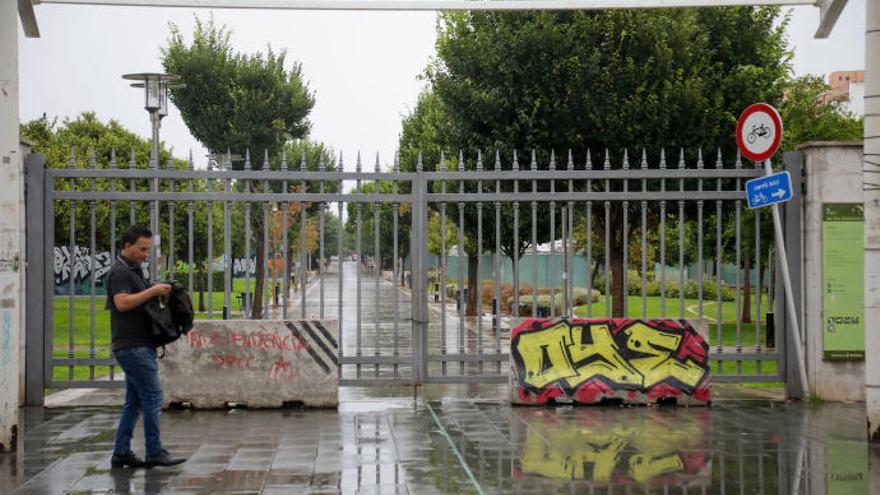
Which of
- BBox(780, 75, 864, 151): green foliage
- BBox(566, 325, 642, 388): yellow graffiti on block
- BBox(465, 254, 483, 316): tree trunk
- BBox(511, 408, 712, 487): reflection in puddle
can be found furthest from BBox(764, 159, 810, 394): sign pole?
BBox(465, 254, 483, 316): tree trunk

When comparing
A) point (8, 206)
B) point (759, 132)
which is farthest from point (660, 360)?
point (8, 206)

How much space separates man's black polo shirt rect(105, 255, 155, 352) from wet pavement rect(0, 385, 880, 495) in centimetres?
100

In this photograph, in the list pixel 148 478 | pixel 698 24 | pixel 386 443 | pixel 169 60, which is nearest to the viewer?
pixel 148 478

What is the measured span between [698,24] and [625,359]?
1122 cm

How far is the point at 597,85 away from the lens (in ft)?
63.8

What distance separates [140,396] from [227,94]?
25.0 meters

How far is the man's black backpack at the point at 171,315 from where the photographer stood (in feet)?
26.8

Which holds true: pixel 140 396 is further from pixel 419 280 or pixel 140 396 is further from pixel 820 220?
pixel 820 220

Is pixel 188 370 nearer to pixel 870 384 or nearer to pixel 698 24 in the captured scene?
pixel 870 384

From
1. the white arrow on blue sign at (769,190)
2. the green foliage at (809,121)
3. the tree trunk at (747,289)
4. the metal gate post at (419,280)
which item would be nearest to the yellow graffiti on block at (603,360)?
the metal gate post at (419,280)

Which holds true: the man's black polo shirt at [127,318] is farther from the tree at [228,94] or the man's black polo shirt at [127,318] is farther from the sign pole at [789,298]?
the tree at [228,94]

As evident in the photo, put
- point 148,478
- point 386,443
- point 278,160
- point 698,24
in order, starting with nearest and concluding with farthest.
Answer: point 148,478
point 386,443
point 698,24
point 278,160

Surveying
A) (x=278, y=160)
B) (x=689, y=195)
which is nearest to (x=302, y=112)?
(x=278, y=160)

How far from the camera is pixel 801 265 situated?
40.8 ft
